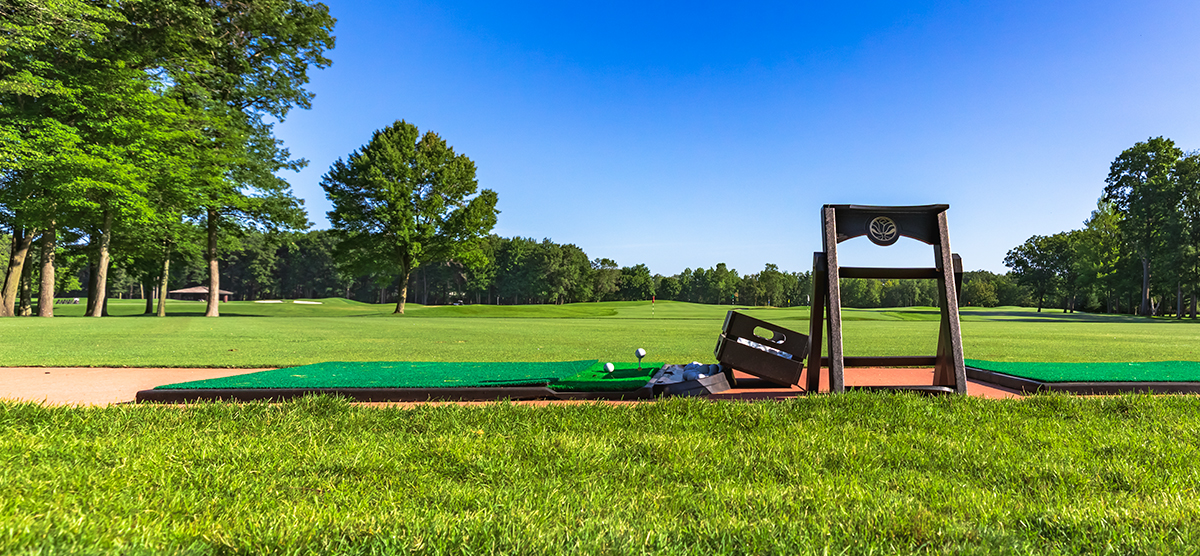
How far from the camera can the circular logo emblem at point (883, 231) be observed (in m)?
4.59

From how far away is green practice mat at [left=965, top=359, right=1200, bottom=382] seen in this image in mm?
5594

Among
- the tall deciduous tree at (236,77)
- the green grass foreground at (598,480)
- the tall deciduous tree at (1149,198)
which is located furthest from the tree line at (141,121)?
the tall deciduous tree at (1149,198)

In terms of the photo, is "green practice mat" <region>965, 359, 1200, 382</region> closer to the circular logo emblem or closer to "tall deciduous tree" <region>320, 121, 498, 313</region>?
the circular logo emblem

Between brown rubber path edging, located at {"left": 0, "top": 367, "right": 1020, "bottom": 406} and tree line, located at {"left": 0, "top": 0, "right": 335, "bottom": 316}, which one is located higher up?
tree line, located at {"left": 0, "top": 0, "right": 335, "bottom": 316}

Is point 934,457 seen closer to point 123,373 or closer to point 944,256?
point 944,256

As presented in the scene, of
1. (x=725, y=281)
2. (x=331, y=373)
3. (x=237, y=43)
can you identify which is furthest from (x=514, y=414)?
(x=725, y=281)

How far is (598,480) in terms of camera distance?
2648mm

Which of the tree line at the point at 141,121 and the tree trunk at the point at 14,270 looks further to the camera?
the tree trunk at the point at 14,270

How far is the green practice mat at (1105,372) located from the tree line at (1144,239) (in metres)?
49.0

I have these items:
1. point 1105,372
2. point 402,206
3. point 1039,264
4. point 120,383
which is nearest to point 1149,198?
point 1039,264

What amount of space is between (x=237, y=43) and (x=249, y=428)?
103 ft

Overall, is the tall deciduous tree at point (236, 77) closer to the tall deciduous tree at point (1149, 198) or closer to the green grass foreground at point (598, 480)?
the green grass foreground at point (598, 480)

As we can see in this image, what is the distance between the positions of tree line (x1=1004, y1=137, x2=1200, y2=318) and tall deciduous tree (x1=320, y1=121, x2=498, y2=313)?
172ft

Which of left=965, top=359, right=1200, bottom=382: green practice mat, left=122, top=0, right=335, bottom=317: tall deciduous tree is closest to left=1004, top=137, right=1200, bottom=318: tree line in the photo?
left=965, top=359, right=1200, bottom=382: green practice mat
